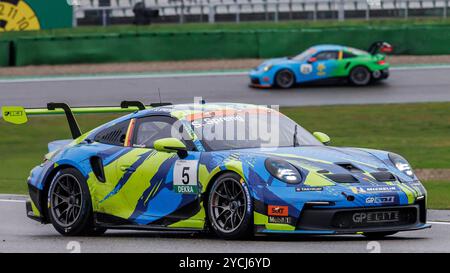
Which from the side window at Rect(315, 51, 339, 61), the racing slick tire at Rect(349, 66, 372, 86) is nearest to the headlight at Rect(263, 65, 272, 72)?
the side window at Rect(315, 51, 339, 61)

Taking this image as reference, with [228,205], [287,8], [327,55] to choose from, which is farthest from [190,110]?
[287,8]

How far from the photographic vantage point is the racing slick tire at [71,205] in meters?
9.99

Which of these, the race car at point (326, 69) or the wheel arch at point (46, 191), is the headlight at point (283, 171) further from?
the race car at point (326, 69)

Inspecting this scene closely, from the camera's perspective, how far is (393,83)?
2777 centimetres

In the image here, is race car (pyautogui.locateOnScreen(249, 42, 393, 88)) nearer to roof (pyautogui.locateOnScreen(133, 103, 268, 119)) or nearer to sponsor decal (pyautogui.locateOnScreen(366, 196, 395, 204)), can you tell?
roof (pyautogui.locateOnScreen(133, 103, 268, 119))

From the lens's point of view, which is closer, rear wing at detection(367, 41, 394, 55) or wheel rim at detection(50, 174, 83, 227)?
wheel rim at detection(50, 174, 83, 227)

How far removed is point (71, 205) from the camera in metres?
10.1

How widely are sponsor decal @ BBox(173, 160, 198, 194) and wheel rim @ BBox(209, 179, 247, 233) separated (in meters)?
0.27

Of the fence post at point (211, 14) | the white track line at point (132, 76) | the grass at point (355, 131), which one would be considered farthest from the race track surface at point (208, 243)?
the fence post at point (211, 14)

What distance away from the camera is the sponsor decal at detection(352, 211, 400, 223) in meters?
8.65

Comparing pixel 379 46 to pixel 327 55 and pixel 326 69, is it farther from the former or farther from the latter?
pixel 326 69

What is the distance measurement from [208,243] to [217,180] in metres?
0.52

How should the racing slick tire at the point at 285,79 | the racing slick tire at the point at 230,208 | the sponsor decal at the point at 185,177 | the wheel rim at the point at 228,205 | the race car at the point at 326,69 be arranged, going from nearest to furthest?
the racing slick tire at the point at 230,208, the wheel rim at the point at 228,205, the sponsor decal at the point at 185,177, the race car at the point at 326,69, the racing slick tire at the point at 285,79
